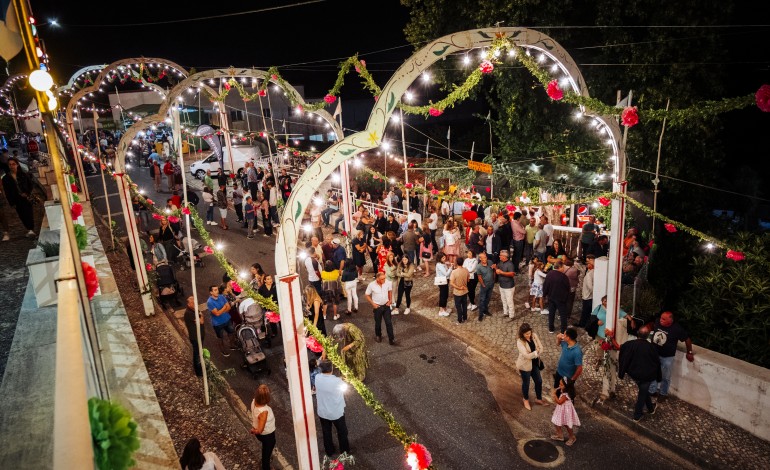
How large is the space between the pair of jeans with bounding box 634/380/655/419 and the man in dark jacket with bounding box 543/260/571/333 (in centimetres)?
241

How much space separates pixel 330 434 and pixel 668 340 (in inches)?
203

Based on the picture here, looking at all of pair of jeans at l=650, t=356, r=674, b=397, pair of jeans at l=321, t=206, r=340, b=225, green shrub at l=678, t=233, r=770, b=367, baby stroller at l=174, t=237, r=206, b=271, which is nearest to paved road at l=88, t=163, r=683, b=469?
pair of jeans at l=650, t=356, r=674, b=397

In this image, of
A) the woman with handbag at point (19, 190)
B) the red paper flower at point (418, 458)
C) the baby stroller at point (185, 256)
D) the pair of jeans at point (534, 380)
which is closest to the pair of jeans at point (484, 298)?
the pair of jeans at point (534, 380)

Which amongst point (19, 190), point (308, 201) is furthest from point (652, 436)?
point (19, 190)

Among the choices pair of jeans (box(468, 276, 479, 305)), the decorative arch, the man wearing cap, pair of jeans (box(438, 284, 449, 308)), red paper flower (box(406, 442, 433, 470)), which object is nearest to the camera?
the decorative arch

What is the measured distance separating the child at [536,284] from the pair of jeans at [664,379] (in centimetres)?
311

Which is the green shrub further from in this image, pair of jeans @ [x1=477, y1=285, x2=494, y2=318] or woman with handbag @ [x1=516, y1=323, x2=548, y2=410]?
pair of jeans @ [x1=477, y1=285, x2=494, y2=318]

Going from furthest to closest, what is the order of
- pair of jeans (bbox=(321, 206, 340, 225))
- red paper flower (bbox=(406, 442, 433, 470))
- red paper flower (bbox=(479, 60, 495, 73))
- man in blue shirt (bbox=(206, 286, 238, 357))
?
1. pair of jeans (bbox=(321, 206, 340, 225))
2. man in blue shirt (bbox=(206, 286, 238, 357))
3. red paper flower (bbox=(479, 60, 495, 73))
4. red paper flower (bbox=(406, 442, 433, 470))

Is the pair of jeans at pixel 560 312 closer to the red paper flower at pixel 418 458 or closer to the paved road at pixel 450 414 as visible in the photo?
the paved road at pixel 450 414

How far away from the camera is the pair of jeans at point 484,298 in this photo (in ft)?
31.5

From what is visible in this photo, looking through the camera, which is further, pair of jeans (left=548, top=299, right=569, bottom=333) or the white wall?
pair of jeans (left=548, top=299, right=569, bottom=333)

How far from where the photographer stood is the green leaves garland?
2.18 m

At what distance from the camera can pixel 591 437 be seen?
652 centimetres

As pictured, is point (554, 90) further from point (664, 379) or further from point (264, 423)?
point (264, 423)
